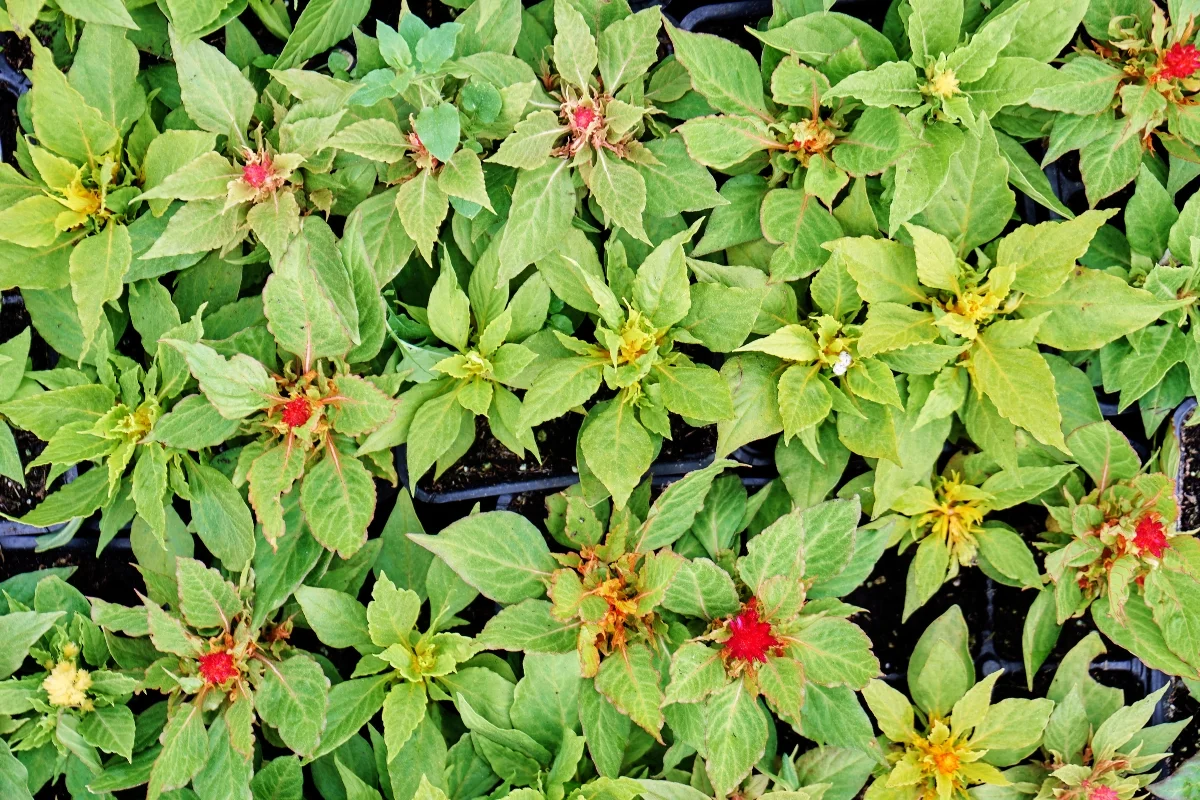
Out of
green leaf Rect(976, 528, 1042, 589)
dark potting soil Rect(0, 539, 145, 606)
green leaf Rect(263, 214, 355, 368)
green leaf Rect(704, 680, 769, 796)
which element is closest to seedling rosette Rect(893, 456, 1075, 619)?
green leaf Rect(976, 528, 1042, 589)

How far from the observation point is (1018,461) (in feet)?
6.93

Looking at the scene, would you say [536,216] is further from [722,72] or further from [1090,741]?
[1090,741]

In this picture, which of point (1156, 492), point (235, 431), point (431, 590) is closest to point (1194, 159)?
point (1156, 492)

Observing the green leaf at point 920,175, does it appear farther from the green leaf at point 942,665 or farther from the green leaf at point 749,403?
the green leaf at point 942,665

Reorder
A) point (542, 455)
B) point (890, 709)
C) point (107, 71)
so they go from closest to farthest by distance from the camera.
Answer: point (107, 71), point (890, 709), point (542, 455)

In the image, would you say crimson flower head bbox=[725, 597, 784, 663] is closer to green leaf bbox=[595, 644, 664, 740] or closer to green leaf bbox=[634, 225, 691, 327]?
green leaf bbox=[595, 644, 664, 740]

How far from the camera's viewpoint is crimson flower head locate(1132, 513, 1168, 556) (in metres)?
2.01

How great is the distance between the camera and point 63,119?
191 centimetres

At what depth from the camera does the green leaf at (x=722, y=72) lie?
1869 mm

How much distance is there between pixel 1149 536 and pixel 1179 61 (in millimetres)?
1057

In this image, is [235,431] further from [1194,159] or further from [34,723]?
[1194,159]

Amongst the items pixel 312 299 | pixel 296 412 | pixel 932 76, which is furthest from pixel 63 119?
pixel 932 76

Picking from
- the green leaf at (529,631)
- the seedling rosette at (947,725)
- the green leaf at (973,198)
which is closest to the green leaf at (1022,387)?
the green leaf at (973,198)

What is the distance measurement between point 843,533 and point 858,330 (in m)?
0.46
